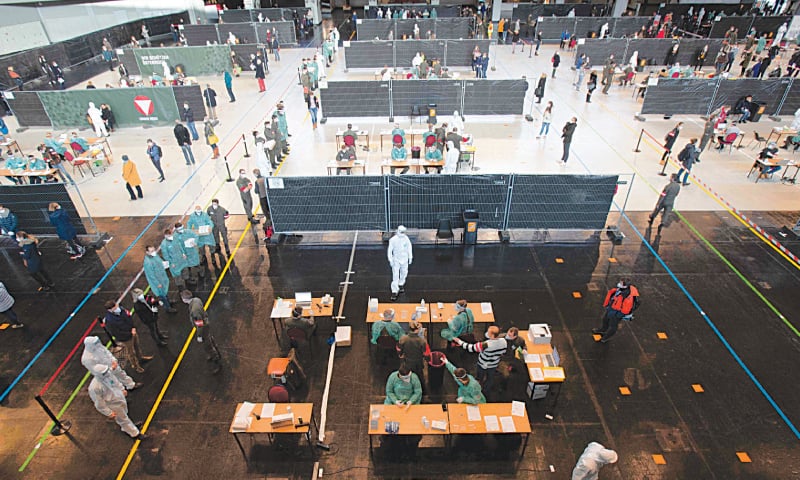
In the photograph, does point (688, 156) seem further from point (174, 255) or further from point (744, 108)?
point (174, 255)

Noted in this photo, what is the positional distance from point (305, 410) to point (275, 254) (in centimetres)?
645

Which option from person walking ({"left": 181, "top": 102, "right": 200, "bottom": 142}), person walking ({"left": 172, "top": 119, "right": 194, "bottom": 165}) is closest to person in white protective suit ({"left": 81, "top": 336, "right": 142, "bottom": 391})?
person walking ({"left": 172, "top": 119, "right": 194, "bottom": 165})

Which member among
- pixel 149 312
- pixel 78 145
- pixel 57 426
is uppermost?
pixel 78 145

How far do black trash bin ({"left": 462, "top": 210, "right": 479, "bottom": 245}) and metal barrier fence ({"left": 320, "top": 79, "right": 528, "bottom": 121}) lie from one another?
38.0 ft

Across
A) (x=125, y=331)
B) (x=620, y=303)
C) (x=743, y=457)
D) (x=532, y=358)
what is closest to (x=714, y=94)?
(x=620, y=303)

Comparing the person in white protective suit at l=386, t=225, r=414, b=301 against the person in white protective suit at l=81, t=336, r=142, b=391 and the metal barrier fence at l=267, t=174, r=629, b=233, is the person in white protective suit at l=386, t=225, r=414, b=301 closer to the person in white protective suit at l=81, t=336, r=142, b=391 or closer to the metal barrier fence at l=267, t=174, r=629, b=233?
the metal barrier fence at l=267, t=174, r=629, b=233

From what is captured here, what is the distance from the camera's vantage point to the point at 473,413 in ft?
25.1

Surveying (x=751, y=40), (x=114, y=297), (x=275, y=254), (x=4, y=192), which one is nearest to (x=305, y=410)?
(x=275, y=254)

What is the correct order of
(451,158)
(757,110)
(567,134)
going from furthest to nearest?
(757,110), (567,134), (451,158)

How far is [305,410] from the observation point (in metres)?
7.82

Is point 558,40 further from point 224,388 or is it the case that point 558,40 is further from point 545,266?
point 224,388

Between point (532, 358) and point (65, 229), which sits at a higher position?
point (65, 229)

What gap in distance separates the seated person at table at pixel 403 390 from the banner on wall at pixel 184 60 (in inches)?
1226

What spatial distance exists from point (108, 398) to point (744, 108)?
28.5m
